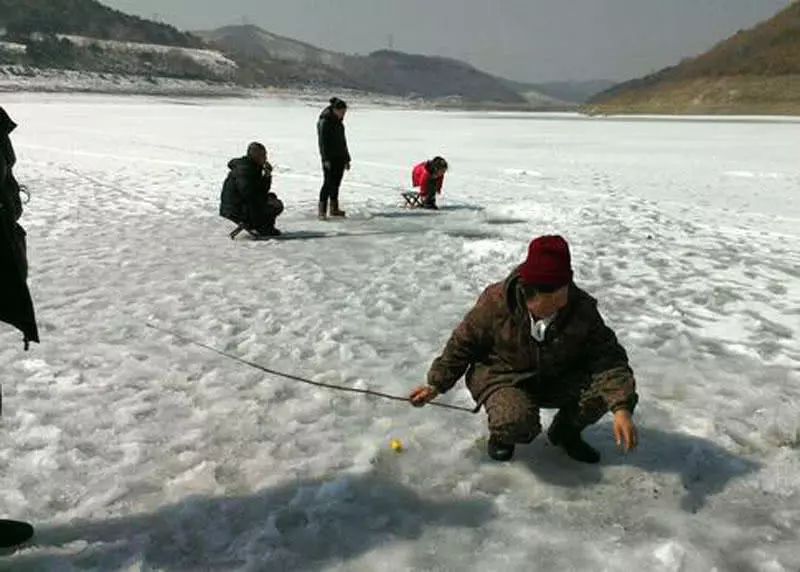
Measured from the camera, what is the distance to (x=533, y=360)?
347 centimetres

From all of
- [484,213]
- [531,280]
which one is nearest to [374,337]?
[531,280]

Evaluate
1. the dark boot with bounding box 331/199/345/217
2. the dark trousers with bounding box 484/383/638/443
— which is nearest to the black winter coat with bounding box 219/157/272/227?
the dark boot with bounding box 331/199/345/217

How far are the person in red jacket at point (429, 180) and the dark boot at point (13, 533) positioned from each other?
9.65 metres

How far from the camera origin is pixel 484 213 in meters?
11.8

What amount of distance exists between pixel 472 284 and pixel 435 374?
390cm

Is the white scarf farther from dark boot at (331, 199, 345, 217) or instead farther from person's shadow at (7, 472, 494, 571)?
dark boot at (331, 199, 345, 217)

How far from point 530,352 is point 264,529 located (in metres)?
1.42

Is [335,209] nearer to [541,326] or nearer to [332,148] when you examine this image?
[332,148]

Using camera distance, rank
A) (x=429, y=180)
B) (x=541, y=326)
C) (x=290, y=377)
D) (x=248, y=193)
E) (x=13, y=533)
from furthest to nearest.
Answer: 1. (x=429, y=180)
2. (x=248, y=193)
3. (x=290, y=377)
4. (x=541, y=326)
5. (x=13, y=533)

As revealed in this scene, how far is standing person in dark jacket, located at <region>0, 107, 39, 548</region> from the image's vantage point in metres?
2.64

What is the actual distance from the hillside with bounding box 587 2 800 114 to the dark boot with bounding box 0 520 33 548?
278 feet

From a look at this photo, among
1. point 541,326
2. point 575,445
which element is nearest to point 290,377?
point 575,445

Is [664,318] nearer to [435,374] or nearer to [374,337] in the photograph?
[374,337]

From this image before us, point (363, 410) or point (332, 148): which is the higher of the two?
point (332, 148)
